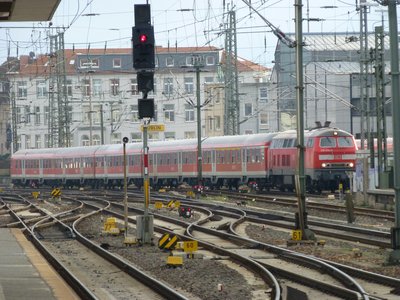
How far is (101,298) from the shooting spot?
15438 millimetres

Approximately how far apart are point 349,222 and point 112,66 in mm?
96602

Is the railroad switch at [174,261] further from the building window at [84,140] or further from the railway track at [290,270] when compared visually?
the building window at [84,140]

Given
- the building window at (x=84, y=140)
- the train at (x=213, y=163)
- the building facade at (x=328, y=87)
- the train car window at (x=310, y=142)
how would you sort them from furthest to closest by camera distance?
the building window at (x=84, y=140) → the building facade at (x=328, y=87) → the train at (x=213, y=163) → the train car window at (x=310, y=142)

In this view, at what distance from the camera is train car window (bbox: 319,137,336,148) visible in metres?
50.6

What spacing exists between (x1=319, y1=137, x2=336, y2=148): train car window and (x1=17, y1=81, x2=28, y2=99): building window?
234 ft

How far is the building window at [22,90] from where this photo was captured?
11821cm

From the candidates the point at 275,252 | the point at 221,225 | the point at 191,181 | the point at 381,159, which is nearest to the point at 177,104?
the point at 191,181

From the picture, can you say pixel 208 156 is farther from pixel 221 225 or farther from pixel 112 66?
pixel 112 66

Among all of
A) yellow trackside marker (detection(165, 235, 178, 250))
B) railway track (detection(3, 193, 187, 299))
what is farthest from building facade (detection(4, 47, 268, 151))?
yellow trackside marker (detection(165, 235, 178, 250))

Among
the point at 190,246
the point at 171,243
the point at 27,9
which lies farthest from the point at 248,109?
the point at 27,9

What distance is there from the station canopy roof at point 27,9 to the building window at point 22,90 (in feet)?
328

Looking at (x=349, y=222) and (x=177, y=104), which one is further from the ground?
(x=177, y=104)

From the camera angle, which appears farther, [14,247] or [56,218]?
[56,218]

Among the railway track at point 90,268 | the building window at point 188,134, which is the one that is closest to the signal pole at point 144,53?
the railway track at point 90,268
